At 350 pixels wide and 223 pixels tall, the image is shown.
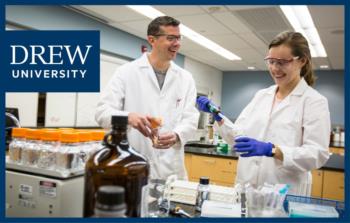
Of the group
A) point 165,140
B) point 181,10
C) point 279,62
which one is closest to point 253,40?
point 181,10

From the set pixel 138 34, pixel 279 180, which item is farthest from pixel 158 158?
pixel 138 34

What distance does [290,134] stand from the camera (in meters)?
1.12

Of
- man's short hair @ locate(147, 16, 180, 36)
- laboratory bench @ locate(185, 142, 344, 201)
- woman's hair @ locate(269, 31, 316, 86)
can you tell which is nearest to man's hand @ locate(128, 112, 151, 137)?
man's short hair @ locate(147, 16, 180, 36)

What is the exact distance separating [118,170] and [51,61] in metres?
0.43

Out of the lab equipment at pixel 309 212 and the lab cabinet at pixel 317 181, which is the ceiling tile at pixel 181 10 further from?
the lab equipment at pixel 309 212

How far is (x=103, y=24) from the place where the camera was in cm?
377

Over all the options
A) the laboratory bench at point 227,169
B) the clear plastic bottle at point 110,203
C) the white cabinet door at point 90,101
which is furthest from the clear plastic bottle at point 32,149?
the white cabinet door at point 90,101

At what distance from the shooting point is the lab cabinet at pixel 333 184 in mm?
2295

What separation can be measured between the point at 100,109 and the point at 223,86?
6812 millimetres

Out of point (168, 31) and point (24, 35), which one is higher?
point (168, 31)

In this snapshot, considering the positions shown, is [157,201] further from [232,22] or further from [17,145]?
[232,22]

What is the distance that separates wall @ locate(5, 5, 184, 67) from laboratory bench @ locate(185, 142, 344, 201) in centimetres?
181

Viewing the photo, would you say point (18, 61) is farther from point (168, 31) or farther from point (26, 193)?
point (168, 31)

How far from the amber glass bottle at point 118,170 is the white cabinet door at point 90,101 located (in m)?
2.93
